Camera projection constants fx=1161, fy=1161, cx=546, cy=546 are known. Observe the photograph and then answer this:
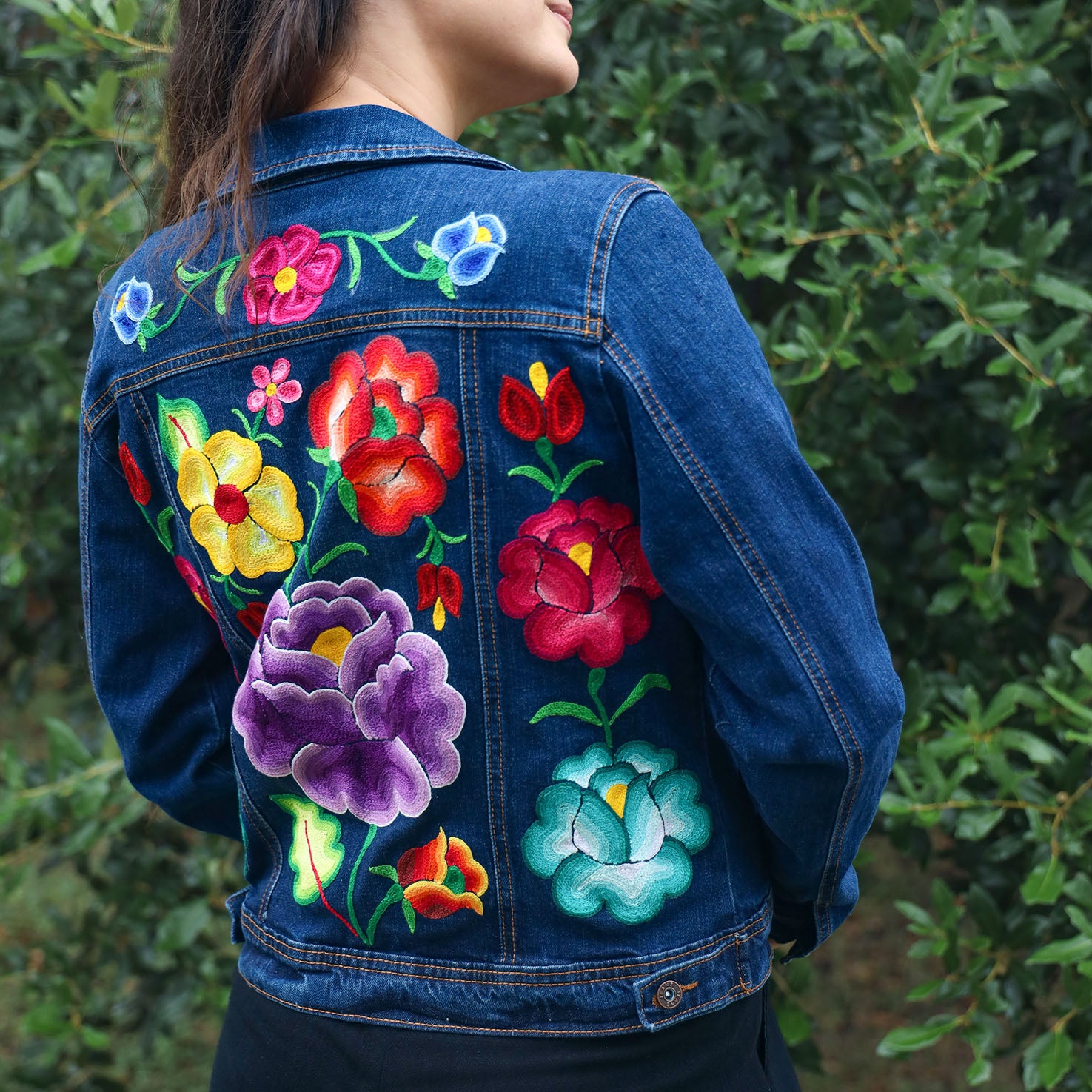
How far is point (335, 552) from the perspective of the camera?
99 cm

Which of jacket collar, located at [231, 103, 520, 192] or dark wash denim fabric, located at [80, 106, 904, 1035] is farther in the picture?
jacket collar, located at [231, 103, 520, 192]

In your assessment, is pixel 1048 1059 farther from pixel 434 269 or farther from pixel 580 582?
pixel 434 269

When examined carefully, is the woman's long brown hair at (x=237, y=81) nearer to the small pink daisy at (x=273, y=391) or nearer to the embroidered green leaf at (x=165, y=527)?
the small pink daisy at (x=273, y=391)

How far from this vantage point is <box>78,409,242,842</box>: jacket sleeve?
120 cm

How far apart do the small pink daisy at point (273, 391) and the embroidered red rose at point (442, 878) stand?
15.5 inches

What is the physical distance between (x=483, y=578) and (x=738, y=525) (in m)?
0.21

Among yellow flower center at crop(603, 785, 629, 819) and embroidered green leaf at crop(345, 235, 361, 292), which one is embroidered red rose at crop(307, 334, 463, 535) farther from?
yellow flower center at crop(603, 785, 629, 819)

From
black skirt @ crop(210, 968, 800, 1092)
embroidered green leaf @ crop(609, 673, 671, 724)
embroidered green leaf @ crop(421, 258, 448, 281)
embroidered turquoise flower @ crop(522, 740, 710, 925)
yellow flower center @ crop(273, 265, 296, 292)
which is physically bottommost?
black skirt @ crop(210, 968, 800, 1092)

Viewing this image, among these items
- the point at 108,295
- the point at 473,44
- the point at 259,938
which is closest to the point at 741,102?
the point at 473,44

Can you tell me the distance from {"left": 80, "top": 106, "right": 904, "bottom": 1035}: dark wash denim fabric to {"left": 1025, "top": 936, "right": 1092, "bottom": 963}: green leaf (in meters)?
0.66

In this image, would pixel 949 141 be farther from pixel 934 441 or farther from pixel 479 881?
pixel 479 881

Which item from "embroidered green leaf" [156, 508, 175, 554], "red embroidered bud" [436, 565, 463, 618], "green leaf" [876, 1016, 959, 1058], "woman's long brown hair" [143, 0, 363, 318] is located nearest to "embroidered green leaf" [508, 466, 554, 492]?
"red embroidered bud" [436, 565, 463, 618]

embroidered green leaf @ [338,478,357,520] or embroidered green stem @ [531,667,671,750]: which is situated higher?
embroidered green leaf @ [338,478,357,520]

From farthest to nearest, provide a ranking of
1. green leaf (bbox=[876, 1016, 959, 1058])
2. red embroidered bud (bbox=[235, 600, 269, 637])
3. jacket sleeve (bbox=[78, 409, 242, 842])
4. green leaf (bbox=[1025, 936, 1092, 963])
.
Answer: green leaf (bbox=[876, 1016, 959, 1058])
green leaf (bbox=[1025, 936, 1092, 963])
jacket sleeve (bbox=[78, 409, 242, 842])
red embroidered bud (bbox=[235, 600, 269, 637])
